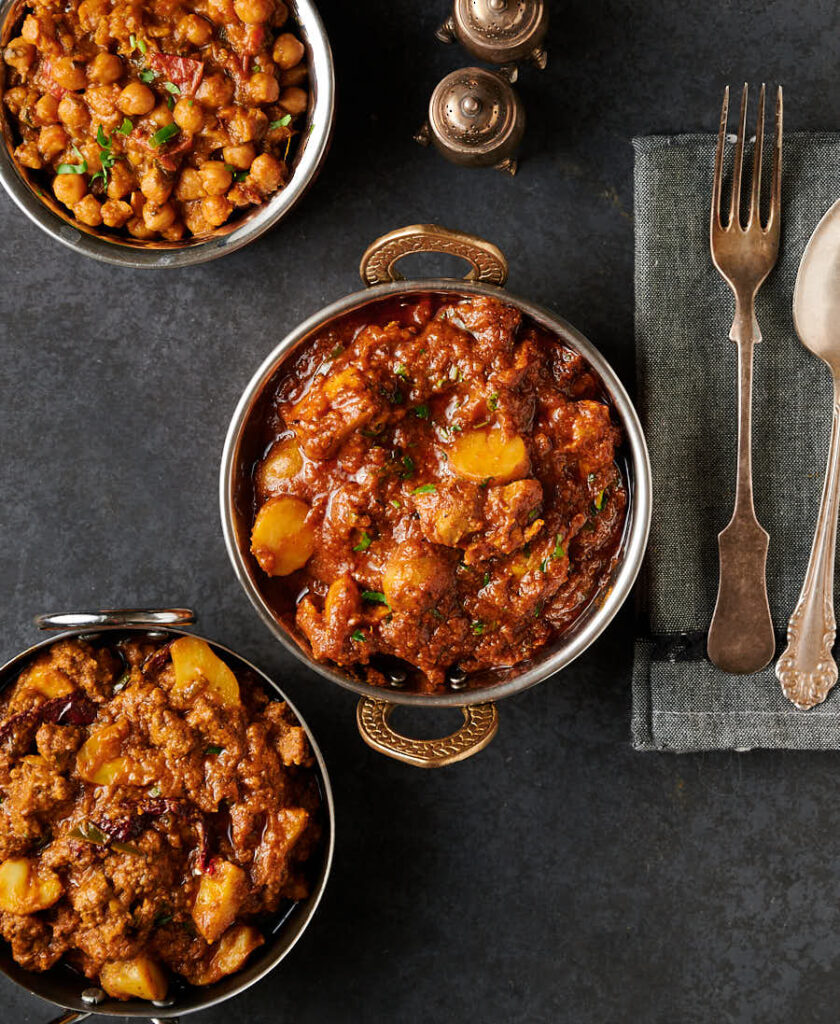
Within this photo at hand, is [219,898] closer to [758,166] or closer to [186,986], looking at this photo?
Answer: [186,986]

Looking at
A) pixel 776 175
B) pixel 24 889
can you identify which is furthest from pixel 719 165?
pixel 24 889

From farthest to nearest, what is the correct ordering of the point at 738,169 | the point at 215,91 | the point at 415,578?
the point at 738,169, the point at 215,91, the point at 415,578

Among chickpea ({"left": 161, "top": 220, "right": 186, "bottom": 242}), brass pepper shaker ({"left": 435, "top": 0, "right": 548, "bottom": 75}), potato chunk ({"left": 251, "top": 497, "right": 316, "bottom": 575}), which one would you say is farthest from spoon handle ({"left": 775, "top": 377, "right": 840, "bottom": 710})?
chickpea ({"left": 161, "top": 220, "right": 186, "bottom": 242})

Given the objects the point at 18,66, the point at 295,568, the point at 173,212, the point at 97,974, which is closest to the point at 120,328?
the point at 173,212

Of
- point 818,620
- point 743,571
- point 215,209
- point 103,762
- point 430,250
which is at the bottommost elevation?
point 103,762

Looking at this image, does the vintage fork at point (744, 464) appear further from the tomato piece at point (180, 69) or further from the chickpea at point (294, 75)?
the tomato piece at point (180, 69)

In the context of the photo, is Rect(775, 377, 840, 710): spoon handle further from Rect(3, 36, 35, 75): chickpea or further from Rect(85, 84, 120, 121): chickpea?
Rect(3, 36, 35, 75): chickpea
